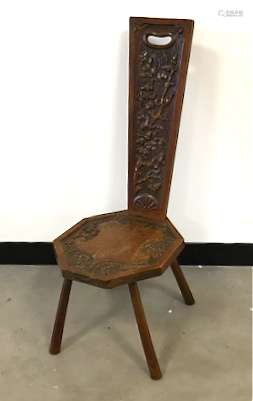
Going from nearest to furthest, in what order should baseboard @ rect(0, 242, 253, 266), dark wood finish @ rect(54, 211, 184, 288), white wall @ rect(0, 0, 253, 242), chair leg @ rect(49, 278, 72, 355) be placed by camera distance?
dark wood finish @ rect(54, 211, 184, 288) → chair leg @ rect(49, 278, 72, 355) → white wall @ rect(0, 0, 253, 242) → baseboard @ rect(0, 242, 253, 266)

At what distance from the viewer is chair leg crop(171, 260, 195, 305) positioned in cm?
182

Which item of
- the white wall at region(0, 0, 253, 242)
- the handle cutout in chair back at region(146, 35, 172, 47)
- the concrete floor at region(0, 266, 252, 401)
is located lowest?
the concrete floor at region(0, 266, 252, 401)

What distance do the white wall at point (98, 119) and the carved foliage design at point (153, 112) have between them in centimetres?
11

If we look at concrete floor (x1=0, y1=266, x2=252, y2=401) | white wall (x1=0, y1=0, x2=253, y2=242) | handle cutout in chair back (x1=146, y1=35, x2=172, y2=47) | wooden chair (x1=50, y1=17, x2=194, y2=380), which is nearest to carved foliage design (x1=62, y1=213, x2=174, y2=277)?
wooden chair (x1=50, y1=17, x2=194, y2=380)

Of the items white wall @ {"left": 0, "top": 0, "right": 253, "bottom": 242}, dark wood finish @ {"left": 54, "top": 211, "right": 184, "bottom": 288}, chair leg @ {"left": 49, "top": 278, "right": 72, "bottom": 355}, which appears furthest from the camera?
white wall @ {"left": 0, "top": 0, "right": 253, "bottom": 242}

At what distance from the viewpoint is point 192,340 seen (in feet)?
5.70

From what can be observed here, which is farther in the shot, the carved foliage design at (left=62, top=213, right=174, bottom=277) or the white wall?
the white wall

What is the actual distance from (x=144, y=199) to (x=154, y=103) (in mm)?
333

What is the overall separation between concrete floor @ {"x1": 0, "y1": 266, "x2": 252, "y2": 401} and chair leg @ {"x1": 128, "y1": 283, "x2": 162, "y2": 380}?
37mm

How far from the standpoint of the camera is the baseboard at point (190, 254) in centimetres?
208

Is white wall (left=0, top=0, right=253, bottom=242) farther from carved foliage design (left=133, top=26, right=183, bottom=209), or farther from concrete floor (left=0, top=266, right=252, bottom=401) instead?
concrete floor (left=0, top=266, right=252, bottom=401)

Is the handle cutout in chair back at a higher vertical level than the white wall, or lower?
higher

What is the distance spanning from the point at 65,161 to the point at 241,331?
89 cm

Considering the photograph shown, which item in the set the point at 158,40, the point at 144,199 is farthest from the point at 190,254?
the point at 158,40
